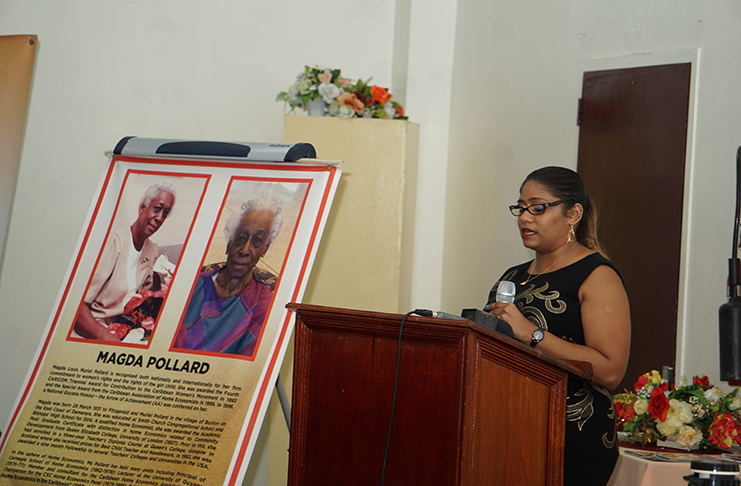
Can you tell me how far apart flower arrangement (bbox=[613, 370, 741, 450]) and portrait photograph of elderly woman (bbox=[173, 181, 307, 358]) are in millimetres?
1314

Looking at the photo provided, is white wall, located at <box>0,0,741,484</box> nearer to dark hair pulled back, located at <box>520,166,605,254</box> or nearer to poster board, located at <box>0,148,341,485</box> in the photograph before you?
dark hair pulled back, located at <box>520,166,605,254</box>

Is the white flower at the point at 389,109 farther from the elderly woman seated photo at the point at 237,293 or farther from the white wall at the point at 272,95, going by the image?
the elderly woman seated photo at the point at 237,293

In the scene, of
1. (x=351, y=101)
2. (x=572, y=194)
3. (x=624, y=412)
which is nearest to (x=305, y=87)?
(x=351, y=101)

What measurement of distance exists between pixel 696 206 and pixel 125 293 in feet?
7.69

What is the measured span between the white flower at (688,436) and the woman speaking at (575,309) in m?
0.45

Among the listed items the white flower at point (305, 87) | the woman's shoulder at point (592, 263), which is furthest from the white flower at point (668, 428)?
the white flower at point (305, 87)

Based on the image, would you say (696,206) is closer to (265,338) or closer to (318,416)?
(265,338)

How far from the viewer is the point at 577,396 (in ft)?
5.98

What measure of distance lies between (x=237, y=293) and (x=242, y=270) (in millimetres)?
84

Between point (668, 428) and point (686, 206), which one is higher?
point (686, 206)

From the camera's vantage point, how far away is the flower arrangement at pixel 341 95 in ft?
11.3

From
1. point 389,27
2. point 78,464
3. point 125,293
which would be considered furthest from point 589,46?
point 78,464

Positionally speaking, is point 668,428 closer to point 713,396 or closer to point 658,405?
point 658,405

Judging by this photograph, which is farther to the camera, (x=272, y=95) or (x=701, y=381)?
(x=272, y=95)
